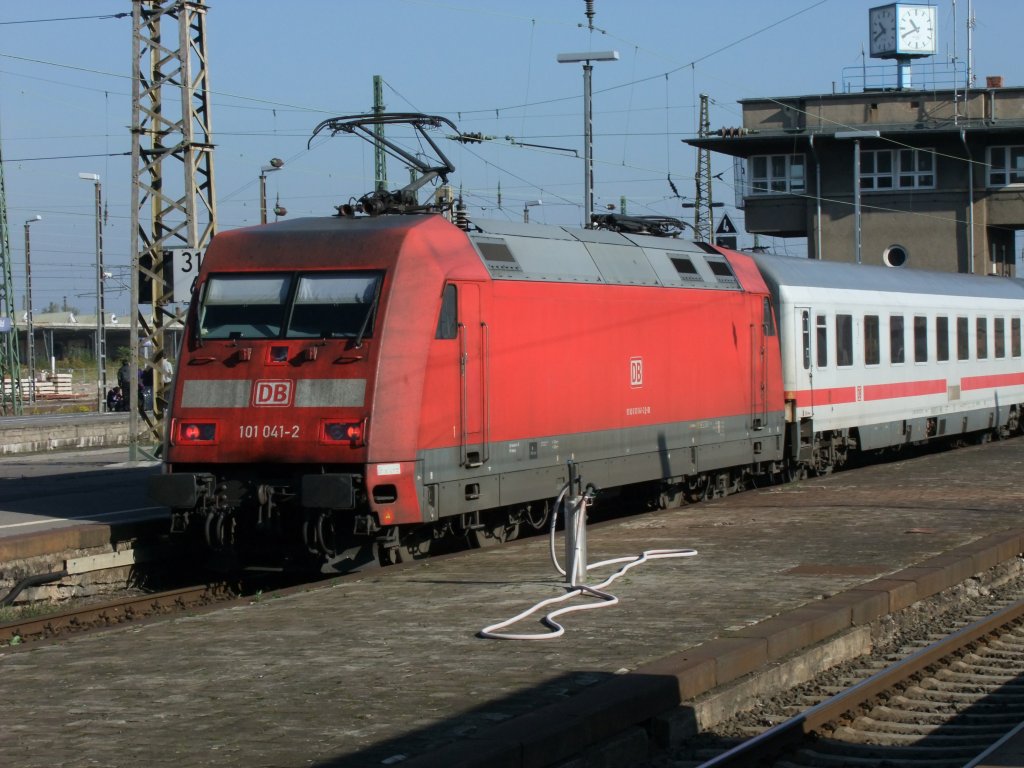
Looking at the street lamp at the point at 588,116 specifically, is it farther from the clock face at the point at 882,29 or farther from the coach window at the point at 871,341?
the clock face at the point at 882,29

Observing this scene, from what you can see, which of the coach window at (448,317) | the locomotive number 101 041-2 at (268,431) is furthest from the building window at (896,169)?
the locomotive number 101 041-2 at (268,431)

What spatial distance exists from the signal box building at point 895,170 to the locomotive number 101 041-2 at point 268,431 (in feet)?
136

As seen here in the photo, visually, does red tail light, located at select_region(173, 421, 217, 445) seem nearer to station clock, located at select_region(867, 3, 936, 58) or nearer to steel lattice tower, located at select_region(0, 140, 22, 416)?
steel lattice tower, located at select_region(0, 140, 22, 416)

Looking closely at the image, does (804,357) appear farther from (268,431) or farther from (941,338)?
(268,431)

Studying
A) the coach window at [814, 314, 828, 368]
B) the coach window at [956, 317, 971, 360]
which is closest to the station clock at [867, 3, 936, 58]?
the coach window at [956, 317, 971, 360]

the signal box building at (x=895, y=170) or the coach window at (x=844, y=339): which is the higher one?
the signal box building at (x=895, y=170)

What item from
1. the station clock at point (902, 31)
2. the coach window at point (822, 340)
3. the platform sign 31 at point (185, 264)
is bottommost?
the coach window at point (822, 340)

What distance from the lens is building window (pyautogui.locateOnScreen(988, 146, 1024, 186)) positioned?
5109 cm

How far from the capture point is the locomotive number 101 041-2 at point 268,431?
477 inches

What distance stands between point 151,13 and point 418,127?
27.7 ft

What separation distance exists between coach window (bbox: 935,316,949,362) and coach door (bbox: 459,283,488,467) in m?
14.9

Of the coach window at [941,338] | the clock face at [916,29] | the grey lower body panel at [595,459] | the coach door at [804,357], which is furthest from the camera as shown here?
the clock face at [916,29]

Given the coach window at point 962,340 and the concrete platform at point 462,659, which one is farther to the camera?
the coach window at point 962,340

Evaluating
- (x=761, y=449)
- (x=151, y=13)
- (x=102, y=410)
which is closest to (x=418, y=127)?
(x=761, y=449)
